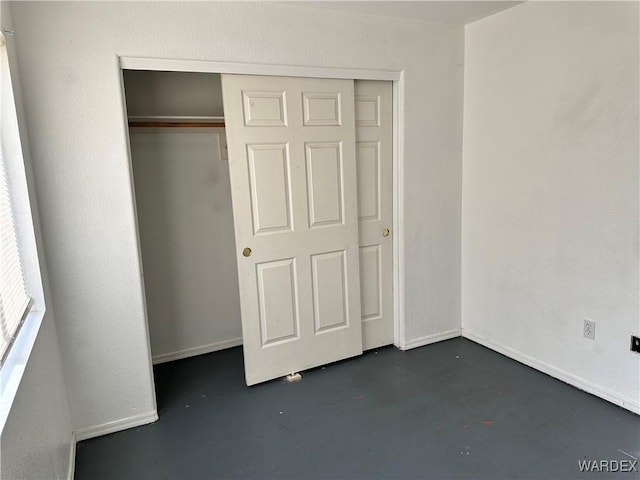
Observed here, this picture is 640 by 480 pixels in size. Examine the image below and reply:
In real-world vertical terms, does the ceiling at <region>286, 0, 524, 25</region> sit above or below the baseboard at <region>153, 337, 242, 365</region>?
above

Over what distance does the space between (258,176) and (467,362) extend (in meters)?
1.92

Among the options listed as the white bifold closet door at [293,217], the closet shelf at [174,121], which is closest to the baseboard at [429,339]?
the white bifold closet door at [293,217]

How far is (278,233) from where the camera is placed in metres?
2.74

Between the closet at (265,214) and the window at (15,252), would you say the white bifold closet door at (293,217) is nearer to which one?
the closet at (265,214)

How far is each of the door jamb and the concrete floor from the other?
0.46 m

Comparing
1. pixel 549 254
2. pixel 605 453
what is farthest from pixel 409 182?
pixel 605 453

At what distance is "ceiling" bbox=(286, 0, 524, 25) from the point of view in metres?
2.55

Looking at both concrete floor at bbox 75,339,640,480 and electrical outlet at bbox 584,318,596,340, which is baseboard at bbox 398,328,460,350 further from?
electrical outlet at bbox 584,318,596,340

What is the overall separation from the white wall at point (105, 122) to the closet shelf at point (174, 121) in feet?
2.17

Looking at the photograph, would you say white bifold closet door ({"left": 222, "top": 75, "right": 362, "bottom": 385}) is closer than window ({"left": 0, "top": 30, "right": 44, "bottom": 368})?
No

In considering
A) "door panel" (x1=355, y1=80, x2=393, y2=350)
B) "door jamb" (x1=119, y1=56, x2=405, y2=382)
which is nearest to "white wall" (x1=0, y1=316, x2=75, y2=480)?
"door jamb" (x1=119, y1=56, x2=405, y2=382)

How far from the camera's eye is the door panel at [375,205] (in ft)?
9.71

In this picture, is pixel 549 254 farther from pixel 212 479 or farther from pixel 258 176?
pixel 212 479

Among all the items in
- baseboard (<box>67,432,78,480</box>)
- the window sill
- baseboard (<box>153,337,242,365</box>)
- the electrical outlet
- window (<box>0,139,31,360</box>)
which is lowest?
baseboard (<box>67,432,78,480</box>)
